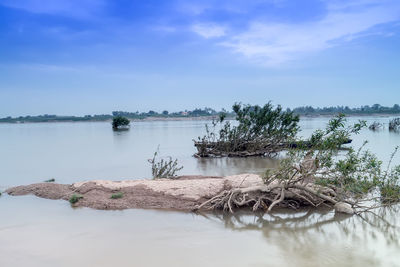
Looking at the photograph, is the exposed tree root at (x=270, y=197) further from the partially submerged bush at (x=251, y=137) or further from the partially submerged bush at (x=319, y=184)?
the partially submerged bush at (x=251, y=137)

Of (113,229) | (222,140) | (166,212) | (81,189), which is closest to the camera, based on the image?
(113,229)

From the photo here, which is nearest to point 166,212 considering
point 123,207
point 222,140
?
point 123,207

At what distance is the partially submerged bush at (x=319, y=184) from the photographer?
980 cm

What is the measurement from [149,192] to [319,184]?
4716 mm

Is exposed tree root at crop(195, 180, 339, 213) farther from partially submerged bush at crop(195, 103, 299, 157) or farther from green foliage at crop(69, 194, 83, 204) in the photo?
partially submerged bush at crop(195, 103, 299, 157)

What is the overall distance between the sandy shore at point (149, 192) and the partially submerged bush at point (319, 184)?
0.53 meters

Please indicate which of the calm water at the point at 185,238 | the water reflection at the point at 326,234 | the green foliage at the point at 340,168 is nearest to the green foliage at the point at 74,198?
the calm water at the point at 185,238

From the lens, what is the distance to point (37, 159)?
24.0 meters

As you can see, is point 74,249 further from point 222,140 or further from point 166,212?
point 222,140

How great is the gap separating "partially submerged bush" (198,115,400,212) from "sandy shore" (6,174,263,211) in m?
0.53

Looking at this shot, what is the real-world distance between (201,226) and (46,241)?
3.35 m

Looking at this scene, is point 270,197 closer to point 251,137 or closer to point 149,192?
point 149,192

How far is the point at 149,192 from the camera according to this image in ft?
36.4

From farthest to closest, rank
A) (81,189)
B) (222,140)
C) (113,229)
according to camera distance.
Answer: (222,140), (81,189), (113,229)
